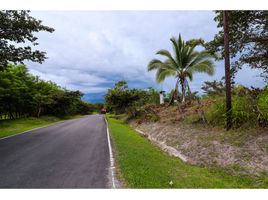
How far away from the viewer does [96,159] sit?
7.02 meters

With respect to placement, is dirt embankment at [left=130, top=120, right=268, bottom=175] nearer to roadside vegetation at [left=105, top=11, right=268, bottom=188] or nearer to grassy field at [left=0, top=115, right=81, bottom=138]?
roadside vegetation at [left=105, top=11, right=268, bottom=188]

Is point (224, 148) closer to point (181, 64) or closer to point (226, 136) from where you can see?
point (226, 136)

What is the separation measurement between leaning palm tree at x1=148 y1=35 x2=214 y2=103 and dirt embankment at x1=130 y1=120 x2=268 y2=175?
5.38 m

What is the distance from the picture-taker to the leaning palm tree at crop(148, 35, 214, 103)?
13.3 metres

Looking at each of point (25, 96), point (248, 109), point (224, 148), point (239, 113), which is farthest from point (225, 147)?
point (25, 96)

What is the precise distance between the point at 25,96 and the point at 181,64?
24.0 meters

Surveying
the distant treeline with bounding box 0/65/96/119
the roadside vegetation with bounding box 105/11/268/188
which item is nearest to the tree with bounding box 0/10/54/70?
the distant treeline with bounding box 0/65/96/119

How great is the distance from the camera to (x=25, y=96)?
28422mm

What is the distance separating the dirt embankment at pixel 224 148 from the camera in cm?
539

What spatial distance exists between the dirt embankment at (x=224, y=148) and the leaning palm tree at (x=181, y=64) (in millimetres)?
5377

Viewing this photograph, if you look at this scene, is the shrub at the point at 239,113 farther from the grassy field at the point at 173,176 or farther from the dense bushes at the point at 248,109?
the grassy field at the point at 173,176

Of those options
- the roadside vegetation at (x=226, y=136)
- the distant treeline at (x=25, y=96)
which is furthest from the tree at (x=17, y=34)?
the roadside vegetation at (x=226, y=136)
